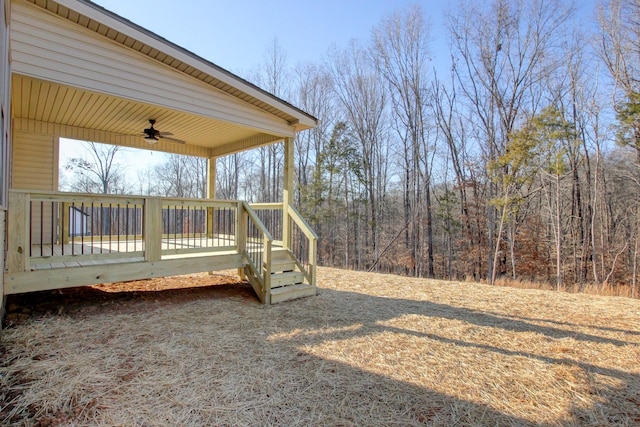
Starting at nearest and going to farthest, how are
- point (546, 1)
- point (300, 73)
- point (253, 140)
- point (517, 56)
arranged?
point (253, 140), point (546, 1), point (517, 56), point (300, 73)

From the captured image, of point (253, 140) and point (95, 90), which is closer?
point (95, 90)

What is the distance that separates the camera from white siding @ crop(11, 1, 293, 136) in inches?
144

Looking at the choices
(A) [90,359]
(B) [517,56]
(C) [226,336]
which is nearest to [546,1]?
(B) [517,56]

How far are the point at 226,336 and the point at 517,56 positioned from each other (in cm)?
1692

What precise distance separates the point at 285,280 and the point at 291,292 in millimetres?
224

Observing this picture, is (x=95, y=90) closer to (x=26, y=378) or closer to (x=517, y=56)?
(x=26, y=378)

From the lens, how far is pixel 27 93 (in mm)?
4672

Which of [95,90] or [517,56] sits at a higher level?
[517,56]

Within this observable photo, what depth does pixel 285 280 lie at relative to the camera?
17.5 ft

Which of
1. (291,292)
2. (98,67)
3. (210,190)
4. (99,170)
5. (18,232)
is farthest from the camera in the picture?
(99,170)

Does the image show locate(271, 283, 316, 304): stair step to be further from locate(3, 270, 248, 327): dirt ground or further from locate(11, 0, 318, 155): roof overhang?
locate(11, 0, 318, 155): roof overhang

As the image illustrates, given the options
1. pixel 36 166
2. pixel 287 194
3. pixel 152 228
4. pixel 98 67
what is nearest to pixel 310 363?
pixel 152 228

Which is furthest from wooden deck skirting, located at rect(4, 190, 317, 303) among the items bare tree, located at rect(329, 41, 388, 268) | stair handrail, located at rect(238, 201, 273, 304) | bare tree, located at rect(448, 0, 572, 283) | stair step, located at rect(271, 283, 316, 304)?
bare tree, located at rect(329, 41, 388, 268)

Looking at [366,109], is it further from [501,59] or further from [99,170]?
[99,170]
